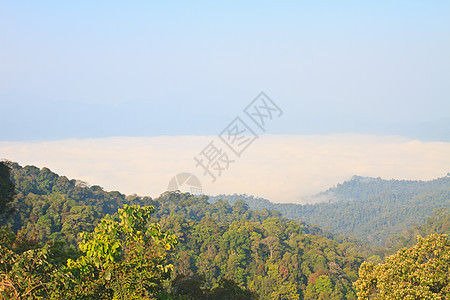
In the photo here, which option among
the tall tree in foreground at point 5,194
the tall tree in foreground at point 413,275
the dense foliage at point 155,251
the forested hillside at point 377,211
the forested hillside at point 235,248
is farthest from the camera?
the forested hillside at point 377,211

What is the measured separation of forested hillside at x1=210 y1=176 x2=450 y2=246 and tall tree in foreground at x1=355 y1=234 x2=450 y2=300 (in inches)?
2277

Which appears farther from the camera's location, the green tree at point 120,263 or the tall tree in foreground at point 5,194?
the tall tree in foreground at point 5,194

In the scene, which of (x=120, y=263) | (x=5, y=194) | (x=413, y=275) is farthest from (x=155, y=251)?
(x=5, y=194)

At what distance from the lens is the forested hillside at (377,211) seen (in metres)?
74.4

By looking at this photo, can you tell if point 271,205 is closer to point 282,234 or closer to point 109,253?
point 282,234

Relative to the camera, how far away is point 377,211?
287 feet

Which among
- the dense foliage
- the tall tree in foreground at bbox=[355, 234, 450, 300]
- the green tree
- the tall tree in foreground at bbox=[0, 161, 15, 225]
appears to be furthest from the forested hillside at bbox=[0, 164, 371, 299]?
the green tree

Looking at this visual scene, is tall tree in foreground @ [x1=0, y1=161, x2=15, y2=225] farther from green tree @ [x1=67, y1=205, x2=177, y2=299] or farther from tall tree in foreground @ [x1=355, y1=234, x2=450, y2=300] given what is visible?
tall tree in foreground @ [x1=355, y1=234, x2=450, y2=300]

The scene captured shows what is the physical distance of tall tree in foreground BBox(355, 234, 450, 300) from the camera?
776 cm

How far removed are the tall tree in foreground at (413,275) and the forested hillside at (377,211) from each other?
57841mm

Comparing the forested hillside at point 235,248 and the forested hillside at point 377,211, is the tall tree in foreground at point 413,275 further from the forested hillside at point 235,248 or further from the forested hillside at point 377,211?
the forested hillside at point 377,211

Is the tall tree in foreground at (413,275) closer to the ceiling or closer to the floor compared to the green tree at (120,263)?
closer to the floor

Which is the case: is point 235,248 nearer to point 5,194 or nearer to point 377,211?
point 5,194

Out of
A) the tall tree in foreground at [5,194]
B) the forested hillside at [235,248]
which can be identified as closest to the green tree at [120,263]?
the tall tree in foreground at [5,194]
